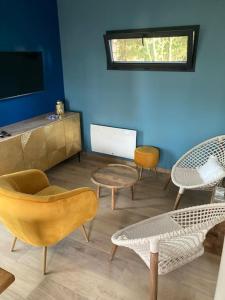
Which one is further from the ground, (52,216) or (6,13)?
(6,13)

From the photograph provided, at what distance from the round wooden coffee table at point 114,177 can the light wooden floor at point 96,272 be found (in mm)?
358

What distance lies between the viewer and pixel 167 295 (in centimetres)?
166

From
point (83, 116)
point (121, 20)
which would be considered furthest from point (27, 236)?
point (121, 20)

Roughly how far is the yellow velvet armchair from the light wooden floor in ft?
0.48

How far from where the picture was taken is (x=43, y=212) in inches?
59.9

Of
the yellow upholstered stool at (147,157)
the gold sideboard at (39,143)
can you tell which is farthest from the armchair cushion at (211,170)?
the gold sideboard at (39,143)

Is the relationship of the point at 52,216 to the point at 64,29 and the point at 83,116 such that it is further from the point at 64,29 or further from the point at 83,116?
the point at 64,29

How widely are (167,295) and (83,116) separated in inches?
106

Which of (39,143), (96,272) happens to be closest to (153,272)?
(96,272)

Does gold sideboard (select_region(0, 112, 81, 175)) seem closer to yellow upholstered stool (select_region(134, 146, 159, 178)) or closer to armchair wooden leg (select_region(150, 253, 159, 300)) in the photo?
yellow upholstered stool (select_region(134, 146, 159, 178))

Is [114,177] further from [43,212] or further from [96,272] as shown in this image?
[43,212]

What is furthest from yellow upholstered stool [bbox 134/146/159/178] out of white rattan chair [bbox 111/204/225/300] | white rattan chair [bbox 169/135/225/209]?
white rattan chair [bbox 111/204/225/300]

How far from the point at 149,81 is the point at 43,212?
217cm

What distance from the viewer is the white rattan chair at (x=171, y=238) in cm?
130
